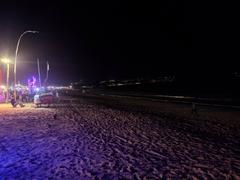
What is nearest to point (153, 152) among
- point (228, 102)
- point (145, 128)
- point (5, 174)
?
point (5, 174)

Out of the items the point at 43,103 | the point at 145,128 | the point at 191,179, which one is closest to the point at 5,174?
the point at 191,179

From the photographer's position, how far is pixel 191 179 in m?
8.52

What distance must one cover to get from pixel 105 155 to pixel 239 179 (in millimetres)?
4779

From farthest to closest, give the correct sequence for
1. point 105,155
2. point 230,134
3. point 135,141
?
point 230,134, point 135,141, point 105,155

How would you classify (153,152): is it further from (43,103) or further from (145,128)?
(43,103)

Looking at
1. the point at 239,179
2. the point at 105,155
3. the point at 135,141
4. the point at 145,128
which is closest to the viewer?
the point at 239,179

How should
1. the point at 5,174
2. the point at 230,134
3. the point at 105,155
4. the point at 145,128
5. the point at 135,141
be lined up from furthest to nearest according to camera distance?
the point at 145,128
the point at 230,134
the point at 135,141
the point at 105,155
the point at 5,174

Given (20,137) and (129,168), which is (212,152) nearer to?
(129,168)

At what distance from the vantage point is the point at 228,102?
35125 mm

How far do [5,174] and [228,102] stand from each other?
97.3ft

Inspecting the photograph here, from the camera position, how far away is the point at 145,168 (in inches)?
384

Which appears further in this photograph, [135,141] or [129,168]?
[135,141]

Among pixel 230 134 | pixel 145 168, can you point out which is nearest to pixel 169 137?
pixel 230 134

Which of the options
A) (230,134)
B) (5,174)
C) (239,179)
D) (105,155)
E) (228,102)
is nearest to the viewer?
(239,179)
